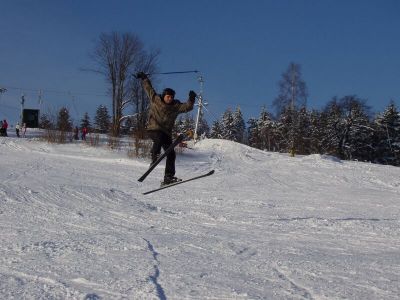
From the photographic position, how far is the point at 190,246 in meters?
5.50

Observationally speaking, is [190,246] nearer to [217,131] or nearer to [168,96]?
[168,96]

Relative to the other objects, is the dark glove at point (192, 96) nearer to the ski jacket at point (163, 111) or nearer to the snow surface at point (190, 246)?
the ski jacket at point (163, 111)

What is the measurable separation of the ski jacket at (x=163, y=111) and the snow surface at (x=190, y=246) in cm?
168

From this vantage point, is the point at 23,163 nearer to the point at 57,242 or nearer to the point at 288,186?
the point at 288,186

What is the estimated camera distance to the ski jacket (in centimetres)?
905

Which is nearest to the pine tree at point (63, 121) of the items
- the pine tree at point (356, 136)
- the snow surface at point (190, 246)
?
the snow surface at point (190, 246)

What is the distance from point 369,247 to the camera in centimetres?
649

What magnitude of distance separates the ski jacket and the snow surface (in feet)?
5.52

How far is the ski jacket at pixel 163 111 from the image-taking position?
9.05 m

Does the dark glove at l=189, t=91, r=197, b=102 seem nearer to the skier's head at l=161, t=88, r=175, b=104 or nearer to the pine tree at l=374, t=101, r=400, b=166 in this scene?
the skier's head at l=161, t=88, r=175, b=104

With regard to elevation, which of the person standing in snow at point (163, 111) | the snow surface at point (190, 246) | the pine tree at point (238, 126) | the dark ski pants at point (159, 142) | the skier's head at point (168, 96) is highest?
the pine tree at point (238, 126)

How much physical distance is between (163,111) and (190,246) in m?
4.09

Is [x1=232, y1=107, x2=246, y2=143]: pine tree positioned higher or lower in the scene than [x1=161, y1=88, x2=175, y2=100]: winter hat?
higher

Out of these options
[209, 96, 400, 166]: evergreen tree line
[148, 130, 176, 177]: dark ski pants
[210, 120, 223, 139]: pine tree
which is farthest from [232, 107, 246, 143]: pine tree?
[148, 130, 176, 177]: dark ski pants
